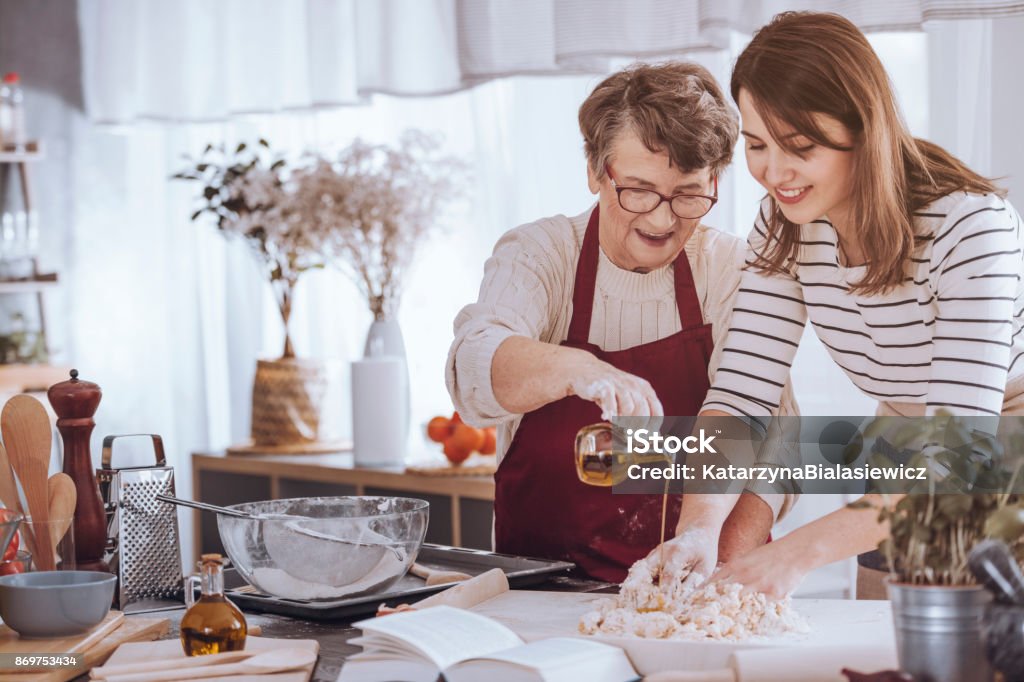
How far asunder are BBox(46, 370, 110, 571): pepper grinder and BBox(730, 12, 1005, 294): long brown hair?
951mm

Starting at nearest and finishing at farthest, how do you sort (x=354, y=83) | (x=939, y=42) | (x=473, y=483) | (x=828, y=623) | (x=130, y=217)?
1. (x=828, y=623)
2. (x=939, y=42)
3. (x=473, y=483)
4. (x=354, y=83)
5. (x=130, y=217)

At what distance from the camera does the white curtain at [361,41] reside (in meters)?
2.61

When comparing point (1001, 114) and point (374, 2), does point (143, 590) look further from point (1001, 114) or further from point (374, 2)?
point (374, 2)

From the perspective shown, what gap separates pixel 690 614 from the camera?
4.13 ft

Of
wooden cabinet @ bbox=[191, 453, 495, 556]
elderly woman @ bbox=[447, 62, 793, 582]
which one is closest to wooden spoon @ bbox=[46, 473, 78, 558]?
elderly woman @ bbox=[447, 62, 793, 582]

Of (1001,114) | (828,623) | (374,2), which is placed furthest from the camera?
(374,2)

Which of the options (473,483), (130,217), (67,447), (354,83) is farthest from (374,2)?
(67,447)

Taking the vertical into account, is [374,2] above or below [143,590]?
above

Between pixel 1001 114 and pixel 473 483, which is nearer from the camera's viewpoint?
pixel 1001 114

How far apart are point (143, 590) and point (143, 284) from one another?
326 centimetres

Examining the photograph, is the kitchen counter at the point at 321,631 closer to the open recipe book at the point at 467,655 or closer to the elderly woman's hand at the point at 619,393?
the open recipe book at the point at 467,655

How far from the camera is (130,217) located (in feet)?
14.9

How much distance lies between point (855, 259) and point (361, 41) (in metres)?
2.08

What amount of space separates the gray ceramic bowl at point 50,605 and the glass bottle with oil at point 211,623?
12 cm
